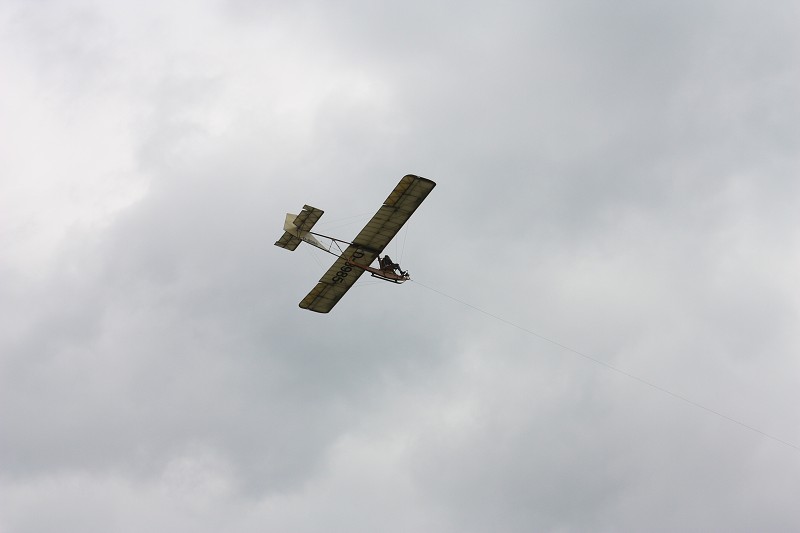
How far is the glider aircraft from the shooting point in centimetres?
5959

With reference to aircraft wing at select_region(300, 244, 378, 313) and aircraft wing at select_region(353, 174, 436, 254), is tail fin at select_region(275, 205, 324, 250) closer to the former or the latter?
aircraft wing at select_region(300, 244, 378, 313)

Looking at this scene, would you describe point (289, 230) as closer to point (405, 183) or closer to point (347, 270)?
point (347, 270)

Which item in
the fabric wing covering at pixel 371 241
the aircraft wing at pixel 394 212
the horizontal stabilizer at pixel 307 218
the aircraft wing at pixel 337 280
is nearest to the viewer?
the aircraft wing at pixel 394 212

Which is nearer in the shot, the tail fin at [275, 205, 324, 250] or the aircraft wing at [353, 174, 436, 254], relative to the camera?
the aircraft wing at [353, 174, 436, 254]

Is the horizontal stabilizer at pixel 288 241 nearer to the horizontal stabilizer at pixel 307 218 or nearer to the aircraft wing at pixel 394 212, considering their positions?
the horizontal stabilizer at pixel 307 218

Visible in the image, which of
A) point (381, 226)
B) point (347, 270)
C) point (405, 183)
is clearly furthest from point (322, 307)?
point (405, 183)

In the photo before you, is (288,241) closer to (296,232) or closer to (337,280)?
(296,232)

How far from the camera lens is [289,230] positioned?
209 feet

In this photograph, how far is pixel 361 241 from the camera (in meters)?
63.2

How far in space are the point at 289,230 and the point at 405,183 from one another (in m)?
9.22

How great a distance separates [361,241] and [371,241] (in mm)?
632

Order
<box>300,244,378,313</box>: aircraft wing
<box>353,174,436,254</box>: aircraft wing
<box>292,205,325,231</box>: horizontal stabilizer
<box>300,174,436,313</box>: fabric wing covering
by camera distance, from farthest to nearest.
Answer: <box>300,244,378,313</box>: aircraft wing < <box>292,205,325,231</box>: horizontal stabilizer < <box>300,174,436,313</box>: fabric wing covering < <box>353,174,436,254</box>: aircraft wing

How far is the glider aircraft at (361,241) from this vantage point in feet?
196

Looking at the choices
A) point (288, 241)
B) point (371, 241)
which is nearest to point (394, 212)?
point (371, 241)
